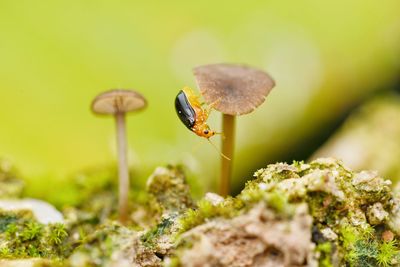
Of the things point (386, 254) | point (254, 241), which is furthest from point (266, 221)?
point (386, 254)

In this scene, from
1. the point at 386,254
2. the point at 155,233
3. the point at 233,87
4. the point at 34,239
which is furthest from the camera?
the point at 233,87

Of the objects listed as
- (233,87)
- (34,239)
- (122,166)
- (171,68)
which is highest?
(171,68)

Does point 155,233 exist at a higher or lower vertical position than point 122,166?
lower

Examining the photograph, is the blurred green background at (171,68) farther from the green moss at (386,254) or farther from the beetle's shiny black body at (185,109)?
the green moss at (386,254)

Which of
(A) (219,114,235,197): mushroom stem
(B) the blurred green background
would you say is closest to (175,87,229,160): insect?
(A) (219,114,235,197): mushroom stem

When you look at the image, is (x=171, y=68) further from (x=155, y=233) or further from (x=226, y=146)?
(x=155, y=233)

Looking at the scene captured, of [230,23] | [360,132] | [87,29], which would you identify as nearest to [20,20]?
[87,29]
